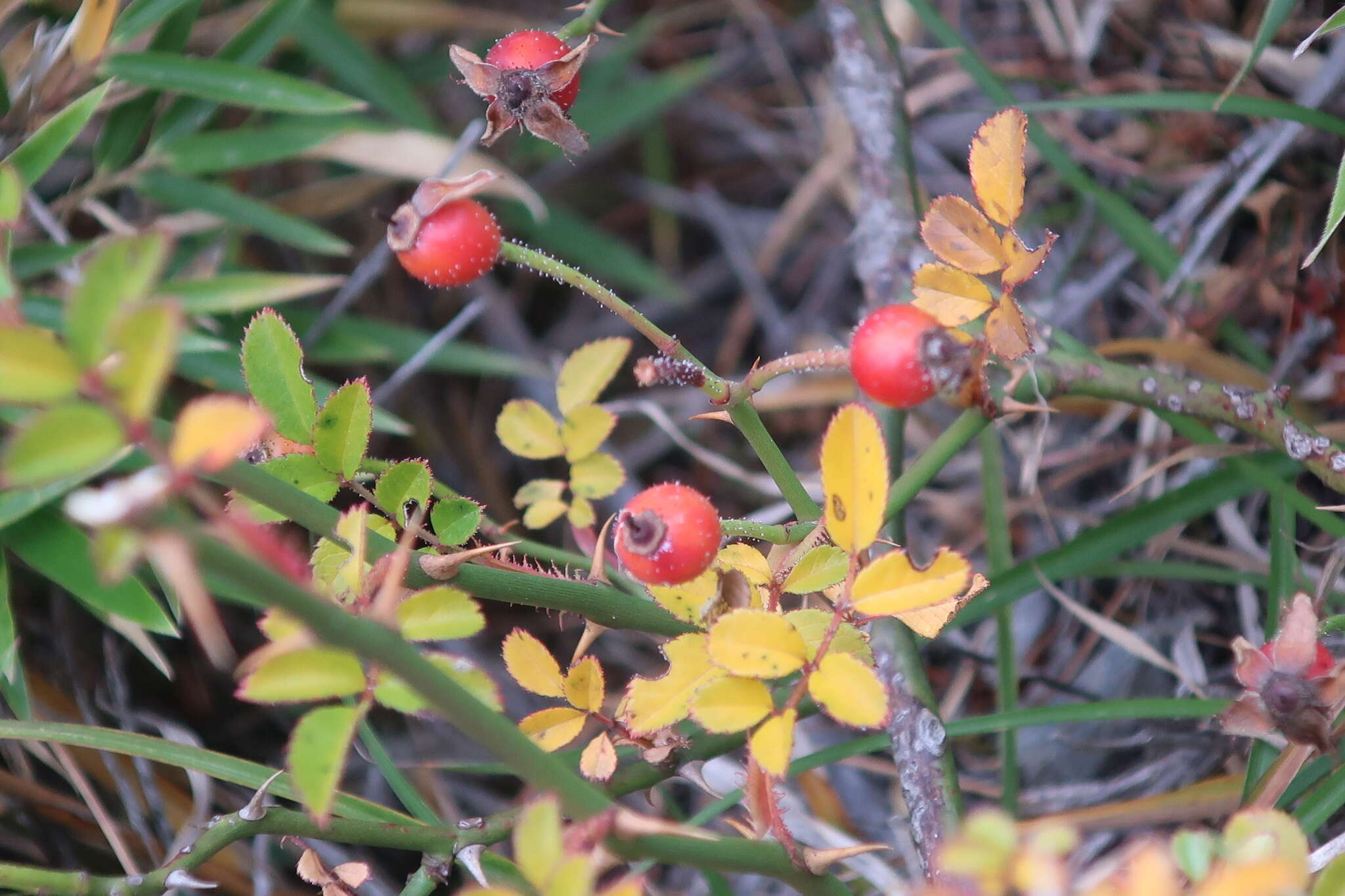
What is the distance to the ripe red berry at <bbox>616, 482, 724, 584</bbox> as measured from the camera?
61cm

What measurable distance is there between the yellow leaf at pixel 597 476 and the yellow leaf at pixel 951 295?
292 millimetres

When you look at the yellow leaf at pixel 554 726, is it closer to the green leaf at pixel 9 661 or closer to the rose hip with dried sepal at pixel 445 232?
the rose hip with dried sepal at pixel 445 232

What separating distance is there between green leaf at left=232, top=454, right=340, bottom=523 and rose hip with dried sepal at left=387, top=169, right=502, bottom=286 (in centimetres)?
16

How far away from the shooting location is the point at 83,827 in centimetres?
124

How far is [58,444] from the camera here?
1.18 feet

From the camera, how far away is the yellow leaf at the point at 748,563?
72cm

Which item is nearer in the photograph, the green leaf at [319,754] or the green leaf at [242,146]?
the green leaf at [319,754]

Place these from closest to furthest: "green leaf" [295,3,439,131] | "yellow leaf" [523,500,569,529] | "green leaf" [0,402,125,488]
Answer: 1. "green leaf" [0,402,125,488]
2. "yellow leaf" [523,500,569,529]
3. "green leaf" [295,3,439,131]

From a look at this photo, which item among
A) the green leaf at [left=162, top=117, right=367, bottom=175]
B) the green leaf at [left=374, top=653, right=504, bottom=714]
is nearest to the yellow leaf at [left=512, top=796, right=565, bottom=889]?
the green leaf at [left=374, top=653, right=504, bottom=714]

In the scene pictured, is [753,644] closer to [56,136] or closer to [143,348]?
[143,348]

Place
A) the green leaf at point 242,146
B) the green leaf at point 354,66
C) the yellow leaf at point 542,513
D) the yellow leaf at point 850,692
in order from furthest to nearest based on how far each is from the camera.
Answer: the green leaf at point 354,66 → the green leaf at point 242,146 → the yellow leaf at point 542,513 → the yellow leaf at point 850,692

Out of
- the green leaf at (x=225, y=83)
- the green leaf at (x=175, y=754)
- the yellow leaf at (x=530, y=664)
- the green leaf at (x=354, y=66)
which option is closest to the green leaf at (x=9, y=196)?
the yellow leaf at (x=530, y=664)

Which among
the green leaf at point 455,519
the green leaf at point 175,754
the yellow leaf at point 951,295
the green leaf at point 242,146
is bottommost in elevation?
the green leaf at point 175,754

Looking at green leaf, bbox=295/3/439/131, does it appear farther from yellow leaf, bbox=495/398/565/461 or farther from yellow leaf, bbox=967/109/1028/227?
yellow leaf, bbox=967/109/1028/227
